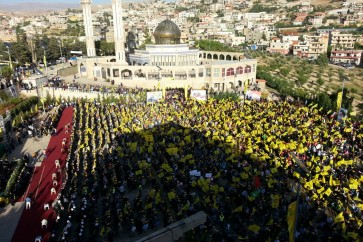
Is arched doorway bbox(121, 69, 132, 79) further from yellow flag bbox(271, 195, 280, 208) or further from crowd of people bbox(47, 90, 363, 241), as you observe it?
yellow flag bbox(271, 195, 280, 208)

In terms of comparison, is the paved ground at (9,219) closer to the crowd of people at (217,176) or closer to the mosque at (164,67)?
the crowd of people at (217,176)

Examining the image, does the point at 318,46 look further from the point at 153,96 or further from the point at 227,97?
the point at 153,96

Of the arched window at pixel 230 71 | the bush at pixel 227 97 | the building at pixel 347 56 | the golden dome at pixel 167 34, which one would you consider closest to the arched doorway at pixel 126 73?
the golden dome at pixel 167 34

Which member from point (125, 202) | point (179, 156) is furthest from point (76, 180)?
point (179, 156)

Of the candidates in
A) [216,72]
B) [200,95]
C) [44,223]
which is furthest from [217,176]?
[216,72]

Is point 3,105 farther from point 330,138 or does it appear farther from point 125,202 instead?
point 330,138
